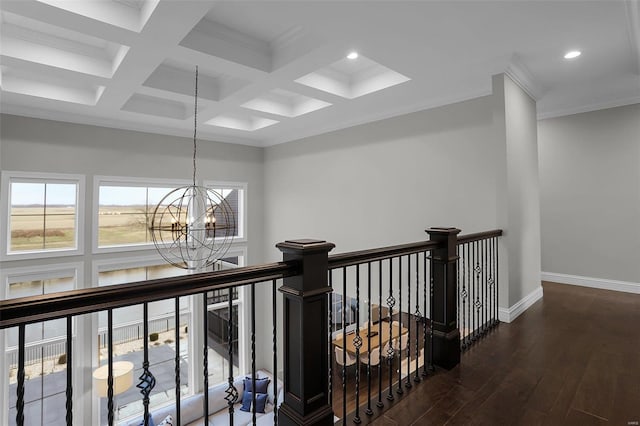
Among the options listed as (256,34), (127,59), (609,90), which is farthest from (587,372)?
(127,59)

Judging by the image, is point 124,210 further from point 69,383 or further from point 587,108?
point 587,108

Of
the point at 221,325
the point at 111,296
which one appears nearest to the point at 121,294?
the point at 111,296

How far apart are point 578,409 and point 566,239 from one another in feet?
12.9

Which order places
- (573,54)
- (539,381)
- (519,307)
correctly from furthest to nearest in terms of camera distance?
(519,307) → (573,54) → (539,381)

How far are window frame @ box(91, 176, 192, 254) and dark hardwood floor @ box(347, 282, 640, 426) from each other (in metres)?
5.32

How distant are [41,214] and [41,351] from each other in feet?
7.17

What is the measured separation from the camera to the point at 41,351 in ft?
17.3

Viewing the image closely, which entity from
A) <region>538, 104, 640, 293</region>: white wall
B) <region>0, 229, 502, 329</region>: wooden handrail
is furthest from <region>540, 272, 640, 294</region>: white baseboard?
<region>0, 229, 502, 329</region>: wooden handrail

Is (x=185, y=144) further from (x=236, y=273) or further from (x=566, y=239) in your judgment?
(x=566, y=239)

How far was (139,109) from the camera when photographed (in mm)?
5145

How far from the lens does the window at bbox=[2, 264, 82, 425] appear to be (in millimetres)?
4938

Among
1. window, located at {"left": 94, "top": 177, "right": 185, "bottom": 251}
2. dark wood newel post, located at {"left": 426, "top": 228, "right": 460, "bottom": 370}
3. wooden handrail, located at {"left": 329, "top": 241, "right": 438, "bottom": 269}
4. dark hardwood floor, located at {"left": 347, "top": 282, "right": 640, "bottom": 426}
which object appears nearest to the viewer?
wooden handrail, located at {"left": 329, "top": 241, "right": 438, "bottom": 269}

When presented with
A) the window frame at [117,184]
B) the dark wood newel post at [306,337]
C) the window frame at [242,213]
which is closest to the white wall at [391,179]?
the window frame at [242,213]

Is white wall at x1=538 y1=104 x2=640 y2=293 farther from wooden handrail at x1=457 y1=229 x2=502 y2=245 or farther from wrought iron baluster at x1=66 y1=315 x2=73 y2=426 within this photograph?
wrought iron baluster at x1=66 y1=315 x2=73 y2=426
